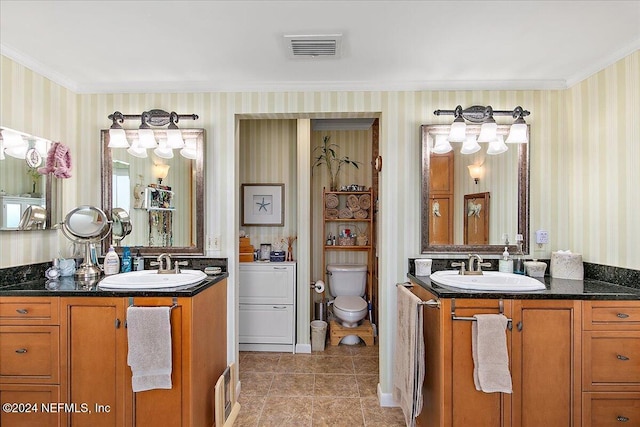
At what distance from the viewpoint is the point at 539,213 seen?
98.3 inches

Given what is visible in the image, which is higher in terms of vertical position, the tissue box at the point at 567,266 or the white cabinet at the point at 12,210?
the white cabinet at the point at 12,210

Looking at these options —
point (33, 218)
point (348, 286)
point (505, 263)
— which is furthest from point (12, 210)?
point (505, 263)

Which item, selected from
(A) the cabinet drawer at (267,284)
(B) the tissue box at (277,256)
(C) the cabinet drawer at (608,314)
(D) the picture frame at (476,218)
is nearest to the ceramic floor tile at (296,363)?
(A) the cabinet drawer at (267,284)

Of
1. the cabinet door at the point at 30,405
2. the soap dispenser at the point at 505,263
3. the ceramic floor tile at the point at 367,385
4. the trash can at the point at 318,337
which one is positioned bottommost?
the ceramic floor tile at the point at 367,385

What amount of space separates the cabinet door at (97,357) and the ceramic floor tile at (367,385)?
5.20 feet

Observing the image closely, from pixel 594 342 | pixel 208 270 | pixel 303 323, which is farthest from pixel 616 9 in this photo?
pixel 303 323

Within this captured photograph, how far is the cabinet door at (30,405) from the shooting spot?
1896 mm

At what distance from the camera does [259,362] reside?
3195 mm

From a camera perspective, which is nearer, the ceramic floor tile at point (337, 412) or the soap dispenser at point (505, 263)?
the ceramic floor tile at point (337, 412)

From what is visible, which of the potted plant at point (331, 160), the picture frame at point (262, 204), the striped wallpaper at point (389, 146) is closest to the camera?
the striped wallpaper at point (389, 146)

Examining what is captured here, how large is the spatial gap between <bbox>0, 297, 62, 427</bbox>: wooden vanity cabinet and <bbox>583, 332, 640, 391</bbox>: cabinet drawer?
9.20 ft

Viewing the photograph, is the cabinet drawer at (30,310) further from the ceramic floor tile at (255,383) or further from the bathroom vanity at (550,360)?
the bathroom vanity at (550,360)

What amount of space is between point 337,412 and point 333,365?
734 millimetres

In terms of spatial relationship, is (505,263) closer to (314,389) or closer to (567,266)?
(567,266)
